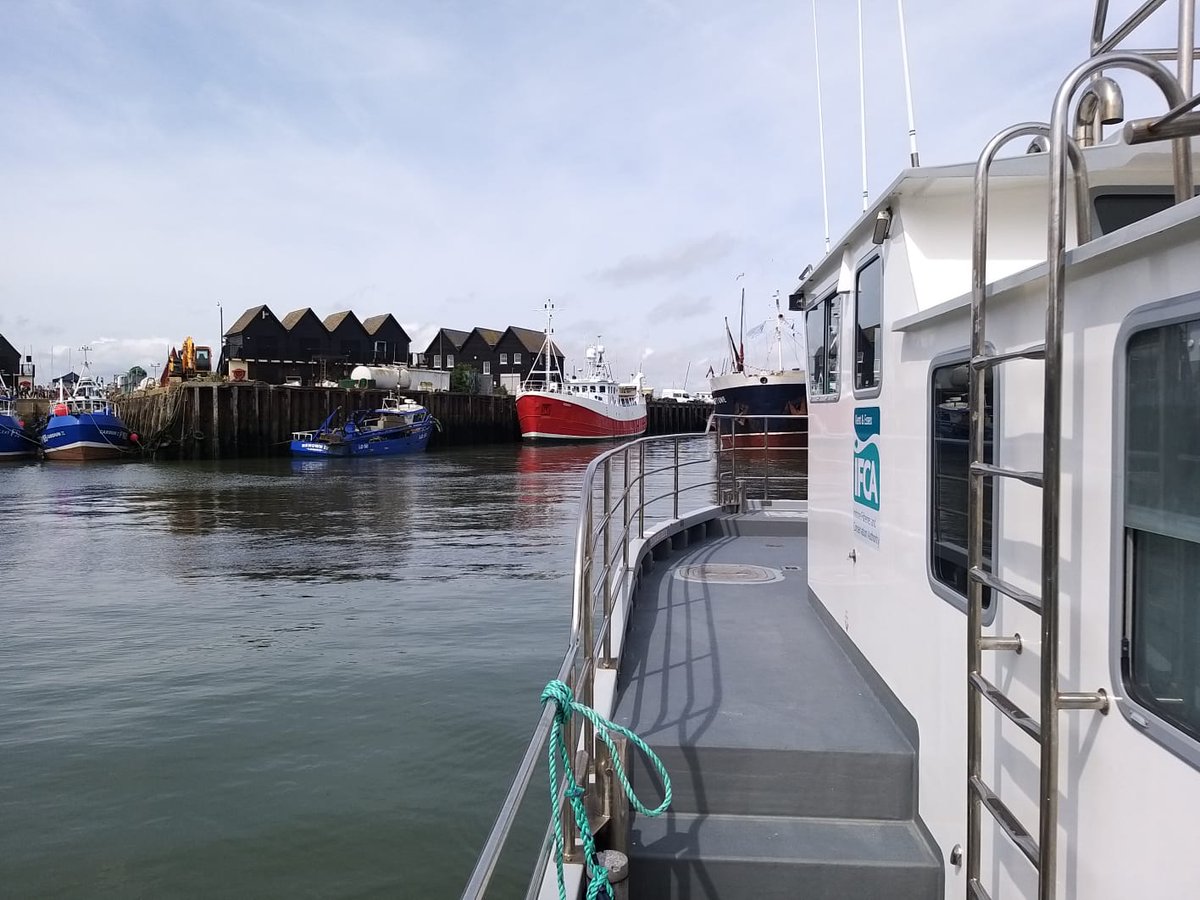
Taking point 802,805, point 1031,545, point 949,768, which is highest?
point 1031,545

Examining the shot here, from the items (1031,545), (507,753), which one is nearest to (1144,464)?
(1031,545)

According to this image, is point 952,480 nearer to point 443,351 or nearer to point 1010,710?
point 1010,710

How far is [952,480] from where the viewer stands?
3.29 m

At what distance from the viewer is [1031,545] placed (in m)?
2.63

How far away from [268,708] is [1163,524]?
7513 mm

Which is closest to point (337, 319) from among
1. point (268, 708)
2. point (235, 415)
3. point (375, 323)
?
point (375, 323)

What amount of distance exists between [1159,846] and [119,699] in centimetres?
839

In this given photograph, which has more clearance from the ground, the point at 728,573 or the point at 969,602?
the point at 969,602

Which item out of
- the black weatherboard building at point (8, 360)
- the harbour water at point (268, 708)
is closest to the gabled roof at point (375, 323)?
the black weatherboard building at point (8, 360)

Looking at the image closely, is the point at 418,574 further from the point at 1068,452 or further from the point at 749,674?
the point at 1068,452

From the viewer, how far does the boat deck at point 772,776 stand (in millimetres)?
3344

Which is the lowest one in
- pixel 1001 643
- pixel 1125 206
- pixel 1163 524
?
pixel 1001 643

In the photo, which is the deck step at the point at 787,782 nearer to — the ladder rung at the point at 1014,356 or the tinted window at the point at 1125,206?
the ladder rung at the point at 1014,356

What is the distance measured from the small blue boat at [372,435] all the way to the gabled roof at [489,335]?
36.5 m
